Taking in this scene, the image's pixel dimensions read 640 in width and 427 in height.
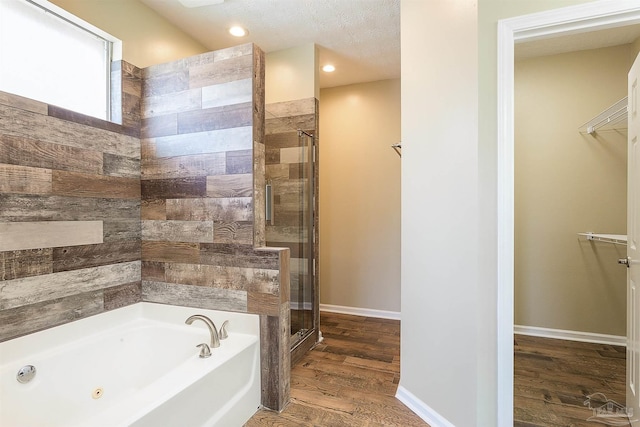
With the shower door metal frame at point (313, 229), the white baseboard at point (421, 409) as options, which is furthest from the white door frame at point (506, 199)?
the shower door metal frame at point (313, 229)

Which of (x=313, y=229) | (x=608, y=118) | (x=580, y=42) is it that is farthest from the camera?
(x=313, y=229)

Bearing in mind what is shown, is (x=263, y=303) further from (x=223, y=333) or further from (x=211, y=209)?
(x=211, y=209)

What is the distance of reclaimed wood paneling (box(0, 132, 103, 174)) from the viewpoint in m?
1.53

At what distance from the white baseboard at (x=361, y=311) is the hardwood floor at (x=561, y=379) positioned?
124cm

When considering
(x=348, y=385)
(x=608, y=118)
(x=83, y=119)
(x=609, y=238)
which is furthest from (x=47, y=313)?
(x=608, y=118)

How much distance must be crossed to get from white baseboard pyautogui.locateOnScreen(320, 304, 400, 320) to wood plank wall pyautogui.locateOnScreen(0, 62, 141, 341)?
226cm

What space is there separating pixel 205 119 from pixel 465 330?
6.67 feet

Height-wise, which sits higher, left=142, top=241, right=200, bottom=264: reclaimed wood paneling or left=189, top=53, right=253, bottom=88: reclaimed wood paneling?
left=189, top=53, right=253, bottom=88: reclaimed wood paneling

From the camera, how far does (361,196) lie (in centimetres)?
367

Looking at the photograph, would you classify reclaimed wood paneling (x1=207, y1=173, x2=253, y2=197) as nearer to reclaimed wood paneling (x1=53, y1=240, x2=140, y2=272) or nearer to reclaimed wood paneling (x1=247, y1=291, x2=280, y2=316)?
reclaimed wood paneling (x1=247, y1=291, x2=280, y2=316)

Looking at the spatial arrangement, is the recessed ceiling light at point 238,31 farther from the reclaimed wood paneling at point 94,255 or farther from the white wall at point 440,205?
the reclaimed wood paneling at point 94,255

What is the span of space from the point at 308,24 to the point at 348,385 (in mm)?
2888

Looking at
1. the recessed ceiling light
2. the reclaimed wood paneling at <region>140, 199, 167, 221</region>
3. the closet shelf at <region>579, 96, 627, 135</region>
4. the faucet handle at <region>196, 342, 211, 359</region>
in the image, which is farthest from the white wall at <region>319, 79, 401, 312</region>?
the faucet handle at <region>196, 342, 211, 359</region>

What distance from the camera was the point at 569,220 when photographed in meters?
2.82
